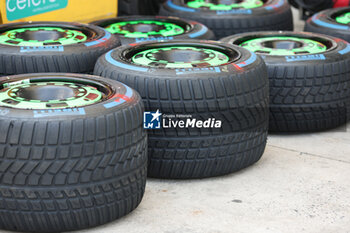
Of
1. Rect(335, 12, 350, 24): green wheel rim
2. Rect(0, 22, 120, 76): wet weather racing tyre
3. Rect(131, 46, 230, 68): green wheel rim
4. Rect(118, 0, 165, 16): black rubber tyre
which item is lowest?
Rect(118, 0, 165, 16): black rubber tyre

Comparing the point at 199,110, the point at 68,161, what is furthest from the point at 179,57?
the point at 68,161

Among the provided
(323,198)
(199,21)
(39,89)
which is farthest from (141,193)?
(199,21)

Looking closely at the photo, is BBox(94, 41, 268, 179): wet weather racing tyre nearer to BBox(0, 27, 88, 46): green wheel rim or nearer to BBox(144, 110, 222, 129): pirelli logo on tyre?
BBox(144, 110, 222, 129): pirelli logo on tyre

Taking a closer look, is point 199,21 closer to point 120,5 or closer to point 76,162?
point 120,5

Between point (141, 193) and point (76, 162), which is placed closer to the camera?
point (76, 162)

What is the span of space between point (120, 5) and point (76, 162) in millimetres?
3771

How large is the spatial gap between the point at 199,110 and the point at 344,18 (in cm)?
243

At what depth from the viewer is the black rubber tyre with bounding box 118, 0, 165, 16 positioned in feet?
22.2

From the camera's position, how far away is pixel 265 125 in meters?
4.20

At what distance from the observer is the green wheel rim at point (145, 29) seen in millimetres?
5262

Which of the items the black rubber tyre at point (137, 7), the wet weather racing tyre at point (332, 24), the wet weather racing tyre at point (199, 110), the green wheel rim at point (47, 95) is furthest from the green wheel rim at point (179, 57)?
the black rubber tyre at point (137, 7)

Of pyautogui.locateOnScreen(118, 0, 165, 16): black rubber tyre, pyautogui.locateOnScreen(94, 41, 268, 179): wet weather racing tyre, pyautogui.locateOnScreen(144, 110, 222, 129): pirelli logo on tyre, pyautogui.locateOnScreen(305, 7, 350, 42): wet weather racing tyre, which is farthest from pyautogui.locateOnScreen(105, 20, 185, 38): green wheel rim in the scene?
pyautogui.locateOnScreen(144, 110, 222, 129): pirelli logo on tyre

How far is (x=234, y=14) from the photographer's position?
593 centimetres

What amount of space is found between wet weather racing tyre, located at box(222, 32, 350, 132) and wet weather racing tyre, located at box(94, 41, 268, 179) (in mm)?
501
